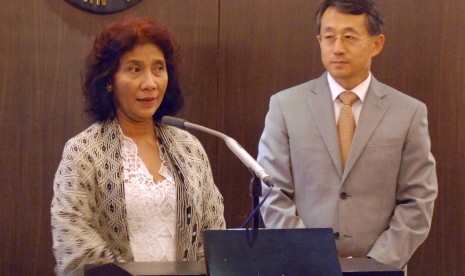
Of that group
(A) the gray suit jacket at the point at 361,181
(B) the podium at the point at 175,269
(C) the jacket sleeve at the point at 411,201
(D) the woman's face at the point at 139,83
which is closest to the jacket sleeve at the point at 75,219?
(D) the woman's face at the point at 139,83

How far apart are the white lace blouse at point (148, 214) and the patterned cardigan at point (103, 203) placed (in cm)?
2

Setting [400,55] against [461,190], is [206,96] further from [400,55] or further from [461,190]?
[461,190]

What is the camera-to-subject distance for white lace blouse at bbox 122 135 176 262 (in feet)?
8.10

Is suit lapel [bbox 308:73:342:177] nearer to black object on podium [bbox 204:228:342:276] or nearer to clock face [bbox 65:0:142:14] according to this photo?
clock face [bbox 65:0:142:14]

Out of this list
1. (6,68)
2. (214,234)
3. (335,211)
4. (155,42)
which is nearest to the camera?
(214,234)

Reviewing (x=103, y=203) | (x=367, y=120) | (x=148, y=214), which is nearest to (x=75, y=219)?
(x=103, y=203)

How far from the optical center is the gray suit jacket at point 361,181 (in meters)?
3.12

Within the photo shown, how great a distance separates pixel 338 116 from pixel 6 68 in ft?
4.46

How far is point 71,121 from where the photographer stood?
344 centimetres

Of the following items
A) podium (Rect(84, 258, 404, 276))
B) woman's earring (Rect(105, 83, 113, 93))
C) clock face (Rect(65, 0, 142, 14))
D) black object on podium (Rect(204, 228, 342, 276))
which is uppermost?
clock face (Rect(65, 0, 142, 14))

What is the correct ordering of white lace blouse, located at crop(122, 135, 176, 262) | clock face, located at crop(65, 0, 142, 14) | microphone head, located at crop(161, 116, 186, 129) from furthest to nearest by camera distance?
clock face, located at crop(65, 0, 142, 14), white lace blouse, located at crop(122, 135, 176, 262), microphone head, located at crop(161, 116, 186, 129)

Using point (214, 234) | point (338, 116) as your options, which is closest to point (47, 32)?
point (338, 116)

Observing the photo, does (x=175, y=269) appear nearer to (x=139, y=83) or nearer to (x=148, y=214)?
(x=148, y=214)

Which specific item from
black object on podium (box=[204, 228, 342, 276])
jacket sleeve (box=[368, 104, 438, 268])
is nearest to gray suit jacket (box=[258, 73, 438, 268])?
jacket sleeve (box=[368, 104, 438, 268])
